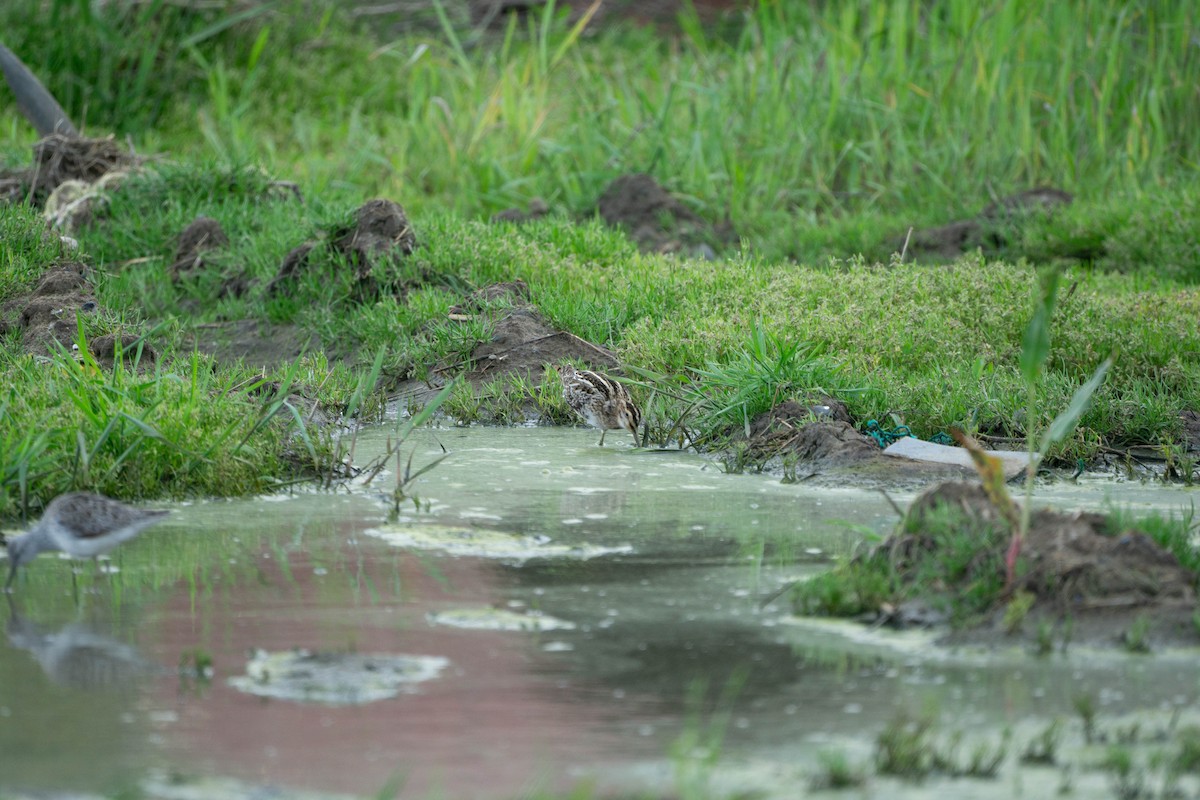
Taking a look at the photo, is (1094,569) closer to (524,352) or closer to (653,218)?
(524,352)

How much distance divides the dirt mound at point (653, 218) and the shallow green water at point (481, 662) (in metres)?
5.09

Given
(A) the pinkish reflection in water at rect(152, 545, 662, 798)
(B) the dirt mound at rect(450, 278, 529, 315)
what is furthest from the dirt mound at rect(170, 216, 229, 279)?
(A) the pinkish reflection in water at rect(152, 545, 662, 798)

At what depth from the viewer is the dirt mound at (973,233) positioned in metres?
9.64

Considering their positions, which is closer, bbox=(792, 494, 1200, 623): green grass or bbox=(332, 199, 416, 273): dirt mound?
bbox=(792, 494, 1200, 623): green grass

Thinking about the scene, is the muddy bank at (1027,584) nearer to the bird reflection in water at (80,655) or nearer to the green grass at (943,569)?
the green grass at (943,569)

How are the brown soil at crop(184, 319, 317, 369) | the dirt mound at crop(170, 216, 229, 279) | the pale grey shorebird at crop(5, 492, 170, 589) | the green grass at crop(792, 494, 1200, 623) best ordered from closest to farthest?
the green grass at crop(792, 494, 1200, 623)
the pale grey shorebird at crop(5, 492, 170, 589)
the brown soil at crop(184, 319, 317, 369)
the dirt mound at crop(170, 216, 229, 279)

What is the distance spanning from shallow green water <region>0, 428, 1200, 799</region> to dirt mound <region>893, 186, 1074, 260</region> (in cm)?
478

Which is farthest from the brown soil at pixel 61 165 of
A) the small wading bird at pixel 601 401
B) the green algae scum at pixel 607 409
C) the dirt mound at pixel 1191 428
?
the dirt mound at pixel 1191 428

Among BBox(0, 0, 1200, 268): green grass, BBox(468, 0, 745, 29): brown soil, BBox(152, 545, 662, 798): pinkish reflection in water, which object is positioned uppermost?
BBox(468, 0, 745, 29): brown soil

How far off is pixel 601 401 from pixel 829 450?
104 centimetres

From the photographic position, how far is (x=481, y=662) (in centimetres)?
346

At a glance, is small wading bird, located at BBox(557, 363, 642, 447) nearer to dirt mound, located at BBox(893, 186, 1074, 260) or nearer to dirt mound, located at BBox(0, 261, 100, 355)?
dirt mound, located at BBox(0, 261, 100, 355)

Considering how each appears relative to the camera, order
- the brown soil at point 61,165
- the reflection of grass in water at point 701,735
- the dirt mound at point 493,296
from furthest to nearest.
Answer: the brown soil at point 61,165
the dirt mound at point 493,296
the reflection of grass in water at point 701,735

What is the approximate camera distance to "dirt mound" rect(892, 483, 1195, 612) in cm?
370
